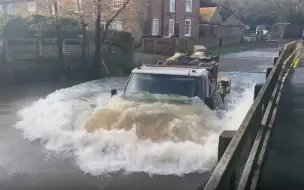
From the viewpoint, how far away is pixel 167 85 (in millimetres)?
10398

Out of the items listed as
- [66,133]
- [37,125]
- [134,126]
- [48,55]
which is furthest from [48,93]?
[134,126]

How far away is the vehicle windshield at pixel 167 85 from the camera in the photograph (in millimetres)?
10312

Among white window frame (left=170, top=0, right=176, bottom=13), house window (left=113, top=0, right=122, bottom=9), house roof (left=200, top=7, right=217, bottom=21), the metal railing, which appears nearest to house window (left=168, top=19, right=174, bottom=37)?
Answer: white window frame (left=170, top=0, right=176, bottom=13)

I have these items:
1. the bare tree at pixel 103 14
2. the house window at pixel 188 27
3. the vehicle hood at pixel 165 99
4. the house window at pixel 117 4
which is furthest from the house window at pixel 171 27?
the vehicle hood at pixel 165 99

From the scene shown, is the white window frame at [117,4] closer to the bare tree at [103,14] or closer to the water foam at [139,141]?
the bare tree at [103,14]

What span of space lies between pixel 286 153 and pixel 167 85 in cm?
352

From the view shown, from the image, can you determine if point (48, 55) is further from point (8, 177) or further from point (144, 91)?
point (8, 177)

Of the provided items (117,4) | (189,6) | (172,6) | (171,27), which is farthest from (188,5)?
(117,4)

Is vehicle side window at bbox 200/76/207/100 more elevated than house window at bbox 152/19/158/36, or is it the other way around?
house window at bbox 152/19/158/36

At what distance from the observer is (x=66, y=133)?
10297mm

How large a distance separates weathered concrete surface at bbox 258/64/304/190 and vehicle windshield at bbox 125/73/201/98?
2196 millimetres

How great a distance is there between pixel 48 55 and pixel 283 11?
62254 millimetres

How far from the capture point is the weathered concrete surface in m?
6.61

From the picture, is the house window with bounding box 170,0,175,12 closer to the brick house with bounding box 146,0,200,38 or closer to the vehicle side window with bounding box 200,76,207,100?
the brick house with bounding box 146,0,200,38
